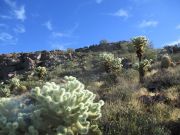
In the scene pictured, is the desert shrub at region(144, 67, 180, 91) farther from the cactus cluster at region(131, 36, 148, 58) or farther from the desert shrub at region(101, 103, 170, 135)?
the cactus cluster at region(131, 36, 148, 58)

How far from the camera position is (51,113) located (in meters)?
7.75

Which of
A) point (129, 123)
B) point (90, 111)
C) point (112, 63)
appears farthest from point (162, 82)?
point (90, 111)

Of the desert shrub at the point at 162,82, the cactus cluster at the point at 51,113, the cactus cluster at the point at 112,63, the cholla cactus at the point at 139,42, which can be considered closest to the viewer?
the cactus cluster at the point at 51,113

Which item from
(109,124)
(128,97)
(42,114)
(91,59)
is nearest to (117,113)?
(109,124)

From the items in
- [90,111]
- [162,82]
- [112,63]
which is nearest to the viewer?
[90,111]

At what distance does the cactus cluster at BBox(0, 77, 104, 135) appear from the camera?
7.59 metres

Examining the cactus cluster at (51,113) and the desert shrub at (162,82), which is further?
the desert shrub at (162,82)

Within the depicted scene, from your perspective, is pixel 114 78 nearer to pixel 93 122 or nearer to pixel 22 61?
pixel 93 122

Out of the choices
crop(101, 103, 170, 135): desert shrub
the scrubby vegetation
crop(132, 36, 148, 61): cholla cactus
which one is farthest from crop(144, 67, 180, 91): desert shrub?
crop(132, 36, 148, 61): cholla cactus

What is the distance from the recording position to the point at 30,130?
748 cm

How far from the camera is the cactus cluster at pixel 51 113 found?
24.9 ft

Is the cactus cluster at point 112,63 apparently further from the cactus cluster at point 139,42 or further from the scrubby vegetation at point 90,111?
the scrubby vegetation at point 90,111

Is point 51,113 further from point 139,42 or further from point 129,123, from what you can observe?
point 139,42

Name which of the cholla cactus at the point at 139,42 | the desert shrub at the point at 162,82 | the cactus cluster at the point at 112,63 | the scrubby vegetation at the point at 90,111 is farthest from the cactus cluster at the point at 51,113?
the cactus cluster at the point at 112,63
